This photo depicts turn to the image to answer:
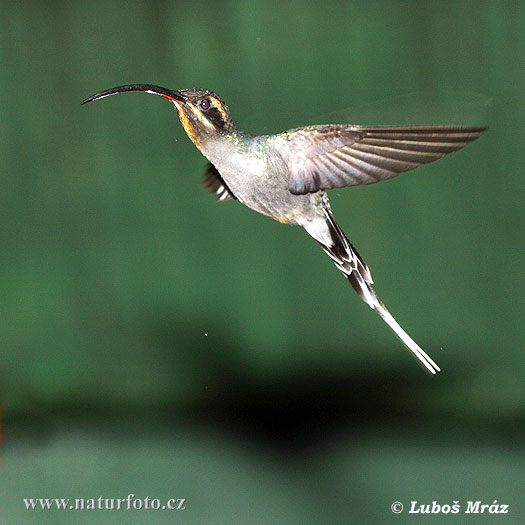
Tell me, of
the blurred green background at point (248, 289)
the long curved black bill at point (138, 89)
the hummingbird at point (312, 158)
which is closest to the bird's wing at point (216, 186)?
the hummingbird at point (312, 158)

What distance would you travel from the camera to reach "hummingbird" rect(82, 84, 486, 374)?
1.55 ft

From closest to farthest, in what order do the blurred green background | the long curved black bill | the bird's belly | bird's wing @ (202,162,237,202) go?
the long curved black bill → the bird's belly → bird's wing @ (202,162,237,202) → the blurred green background

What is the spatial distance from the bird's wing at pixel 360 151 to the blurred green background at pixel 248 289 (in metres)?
0.57

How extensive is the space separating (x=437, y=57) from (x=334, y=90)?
177mm

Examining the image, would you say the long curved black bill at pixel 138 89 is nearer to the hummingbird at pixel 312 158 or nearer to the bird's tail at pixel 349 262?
the hummingbird at pixel 312 158


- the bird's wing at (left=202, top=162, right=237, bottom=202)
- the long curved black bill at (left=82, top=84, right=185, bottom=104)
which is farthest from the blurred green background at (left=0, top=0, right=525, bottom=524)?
the long curved black bill at (left=82, top=84, right=185, bottom=104)

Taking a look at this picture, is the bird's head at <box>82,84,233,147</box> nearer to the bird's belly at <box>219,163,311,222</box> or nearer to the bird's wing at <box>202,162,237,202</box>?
the bird's belly at <box>219,163,311,222</box>

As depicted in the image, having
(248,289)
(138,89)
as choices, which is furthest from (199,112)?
(248,289)

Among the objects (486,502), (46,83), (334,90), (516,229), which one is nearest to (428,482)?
(486,502)

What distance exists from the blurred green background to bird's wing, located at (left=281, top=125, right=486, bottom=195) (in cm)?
57

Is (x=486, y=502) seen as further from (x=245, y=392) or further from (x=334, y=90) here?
(x=334, y=90)

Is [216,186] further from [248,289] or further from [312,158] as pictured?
[248,289]

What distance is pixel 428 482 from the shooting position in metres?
1.29

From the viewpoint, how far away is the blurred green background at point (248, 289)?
1.17 m
